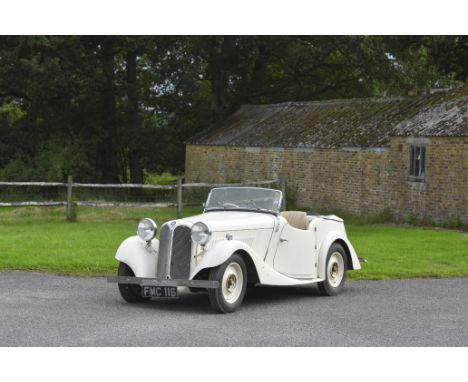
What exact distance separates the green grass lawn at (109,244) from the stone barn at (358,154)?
5.33 feet

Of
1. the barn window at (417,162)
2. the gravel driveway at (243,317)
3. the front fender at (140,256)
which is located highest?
the barn window at (417,162)

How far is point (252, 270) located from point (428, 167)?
14068 millimetres

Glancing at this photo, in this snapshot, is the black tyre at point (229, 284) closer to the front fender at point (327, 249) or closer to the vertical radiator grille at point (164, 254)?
the vertical radiator grille at point (164, 254)

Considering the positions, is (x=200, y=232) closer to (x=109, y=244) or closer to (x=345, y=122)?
(x=109, y=244)

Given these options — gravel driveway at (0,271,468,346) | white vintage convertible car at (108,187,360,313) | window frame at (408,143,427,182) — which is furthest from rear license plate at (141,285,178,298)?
window frame at (408,143,427,182)

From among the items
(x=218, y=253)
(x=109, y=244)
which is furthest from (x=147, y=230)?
(x=109, y=244)

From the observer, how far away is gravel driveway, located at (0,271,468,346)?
28.3ft

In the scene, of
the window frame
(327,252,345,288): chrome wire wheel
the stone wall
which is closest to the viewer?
(327,252,345,288): chrome wire wheel

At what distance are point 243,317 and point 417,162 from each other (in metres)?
15.5

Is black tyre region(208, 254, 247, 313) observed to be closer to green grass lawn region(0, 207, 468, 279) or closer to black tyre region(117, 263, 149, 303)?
black tyre region(117, 263, 149, 303)

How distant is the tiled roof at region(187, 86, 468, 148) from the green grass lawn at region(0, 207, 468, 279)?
3263 mm

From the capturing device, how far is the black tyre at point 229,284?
1027cm

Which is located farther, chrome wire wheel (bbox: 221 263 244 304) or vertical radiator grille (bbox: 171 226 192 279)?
vertical radiator grille (bbox: 171 226 192 279)

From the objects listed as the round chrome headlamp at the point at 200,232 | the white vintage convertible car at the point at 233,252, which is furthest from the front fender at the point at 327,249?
the round chrome headlamp at the point at 200,232
